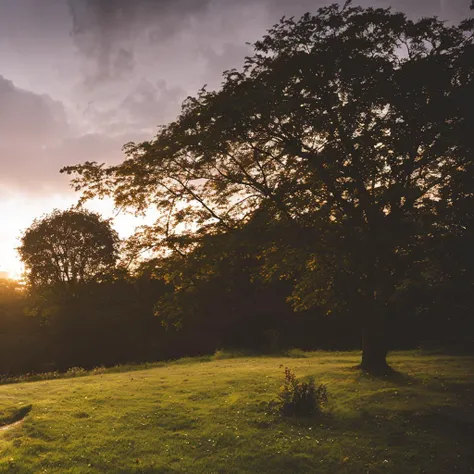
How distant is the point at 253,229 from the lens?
1510cm

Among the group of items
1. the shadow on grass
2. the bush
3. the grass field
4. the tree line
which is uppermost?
the tree line

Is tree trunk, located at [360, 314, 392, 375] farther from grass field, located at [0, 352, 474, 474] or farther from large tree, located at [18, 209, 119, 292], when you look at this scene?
large tree, located at [18, 209, 119, 292]

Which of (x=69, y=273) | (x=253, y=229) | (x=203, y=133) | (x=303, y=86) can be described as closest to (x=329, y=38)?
(x=303, y=86)

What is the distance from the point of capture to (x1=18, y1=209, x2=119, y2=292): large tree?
4753 centimetres

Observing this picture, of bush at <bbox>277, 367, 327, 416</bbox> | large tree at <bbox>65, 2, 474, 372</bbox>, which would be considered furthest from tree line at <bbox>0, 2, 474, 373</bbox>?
bush at <bbox>277, 367, 327, 416</bbox>

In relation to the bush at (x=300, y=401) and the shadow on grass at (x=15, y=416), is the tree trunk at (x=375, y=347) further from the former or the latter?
the shadow on grass at (x=15, y=416)

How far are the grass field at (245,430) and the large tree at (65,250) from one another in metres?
30.4

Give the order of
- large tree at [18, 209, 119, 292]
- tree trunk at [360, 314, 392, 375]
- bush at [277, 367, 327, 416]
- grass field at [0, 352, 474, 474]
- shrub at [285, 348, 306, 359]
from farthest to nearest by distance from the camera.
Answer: large tree at [18, 209, 119, 292] → shrub at [285, 348, 306, 359] → tree trunk at [360, 314, 392, 375] → bush at [277, 367, 327, 416] → grass field at [0, 352, 474, 474]

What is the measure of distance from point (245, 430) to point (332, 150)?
401 inches

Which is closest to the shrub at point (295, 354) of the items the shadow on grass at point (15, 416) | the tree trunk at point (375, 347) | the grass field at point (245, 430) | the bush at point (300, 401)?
the tree trunk at point (375, 347)

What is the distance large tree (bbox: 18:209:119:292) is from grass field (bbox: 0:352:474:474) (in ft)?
99.8

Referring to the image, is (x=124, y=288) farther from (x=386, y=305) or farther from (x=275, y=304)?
(x=386, y=305)

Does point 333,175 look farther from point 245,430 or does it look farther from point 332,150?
point 245,430

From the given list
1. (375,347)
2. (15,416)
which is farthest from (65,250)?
(375,347)
